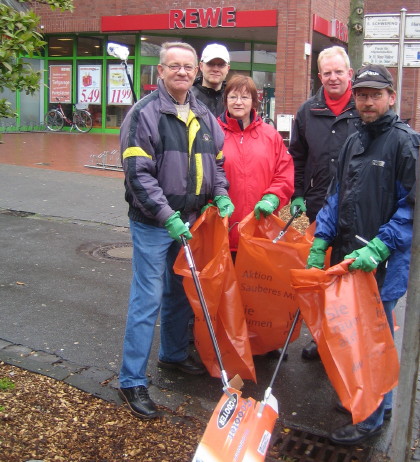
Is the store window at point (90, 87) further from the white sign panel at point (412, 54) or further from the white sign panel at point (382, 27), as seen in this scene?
the white sign panel at point (412, 54)

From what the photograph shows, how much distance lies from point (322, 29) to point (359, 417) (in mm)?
17843

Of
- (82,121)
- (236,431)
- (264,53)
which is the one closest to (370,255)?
(236,431)

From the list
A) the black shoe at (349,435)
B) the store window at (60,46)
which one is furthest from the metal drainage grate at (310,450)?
the store window at (60,46)

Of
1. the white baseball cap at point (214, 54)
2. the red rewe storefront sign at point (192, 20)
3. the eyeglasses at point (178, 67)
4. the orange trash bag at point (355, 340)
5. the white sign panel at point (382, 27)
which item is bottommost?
the orange trash bag at point (355, 340)

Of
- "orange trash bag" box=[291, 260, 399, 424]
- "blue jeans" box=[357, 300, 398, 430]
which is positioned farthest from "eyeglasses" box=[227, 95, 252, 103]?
"blue jeans" box=[357, 300, 398, 430]

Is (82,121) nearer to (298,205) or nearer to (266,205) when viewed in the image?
(298,205)

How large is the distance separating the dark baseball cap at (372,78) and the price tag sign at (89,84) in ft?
67.6

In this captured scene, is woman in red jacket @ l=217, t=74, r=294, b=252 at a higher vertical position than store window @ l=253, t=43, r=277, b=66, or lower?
lower

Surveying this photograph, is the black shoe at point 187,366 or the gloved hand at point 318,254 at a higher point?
the gloved hand at point 318,254

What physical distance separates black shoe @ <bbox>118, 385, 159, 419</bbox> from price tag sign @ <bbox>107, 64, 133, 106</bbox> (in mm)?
19683

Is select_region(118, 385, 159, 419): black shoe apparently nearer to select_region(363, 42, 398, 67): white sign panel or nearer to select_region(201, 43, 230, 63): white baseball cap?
select_region(201, 43, 230, 63): white baseball cap

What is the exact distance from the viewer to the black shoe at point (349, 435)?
336 cm

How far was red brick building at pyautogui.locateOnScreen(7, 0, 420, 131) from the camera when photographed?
18.4 meters

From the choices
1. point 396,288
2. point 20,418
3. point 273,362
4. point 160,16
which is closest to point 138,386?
point 20,418
